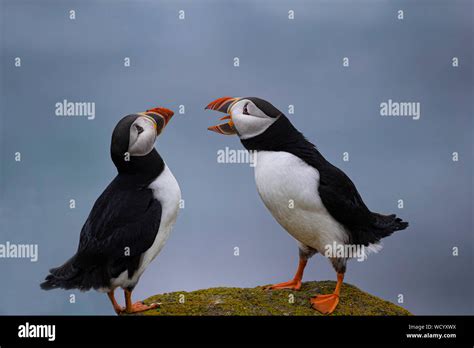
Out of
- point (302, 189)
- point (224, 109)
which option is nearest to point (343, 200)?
point (302, 189)

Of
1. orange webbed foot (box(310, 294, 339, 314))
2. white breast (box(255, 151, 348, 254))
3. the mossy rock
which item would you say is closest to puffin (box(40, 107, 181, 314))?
the mossy rock

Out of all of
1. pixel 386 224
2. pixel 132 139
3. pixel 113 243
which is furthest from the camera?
pixel 386 224

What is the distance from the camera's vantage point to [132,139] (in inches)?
234

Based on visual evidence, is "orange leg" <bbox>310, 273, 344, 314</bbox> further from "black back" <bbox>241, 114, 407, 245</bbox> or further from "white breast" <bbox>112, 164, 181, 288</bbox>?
"white breast" <bbox>112, 164, 181, 288</bbox>

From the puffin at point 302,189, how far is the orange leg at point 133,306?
1272 millimetres

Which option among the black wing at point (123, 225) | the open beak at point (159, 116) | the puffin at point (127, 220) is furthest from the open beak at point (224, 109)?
the black wing at point (123, 225)

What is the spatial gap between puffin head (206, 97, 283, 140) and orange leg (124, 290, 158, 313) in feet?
5.10

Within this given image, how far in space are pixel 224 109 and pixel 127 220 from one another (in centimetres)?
124

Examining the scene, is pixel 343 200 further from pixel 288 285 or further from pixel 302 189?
pixel 288 285

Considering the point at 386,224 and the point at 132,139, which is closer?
the point at 132,139
